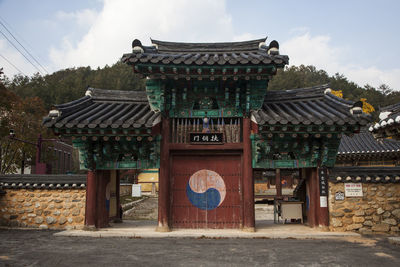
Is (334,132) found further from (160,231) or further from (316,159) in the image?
(160,231)

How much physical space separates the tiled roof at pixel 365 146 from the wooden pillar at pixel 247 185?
48.2ft

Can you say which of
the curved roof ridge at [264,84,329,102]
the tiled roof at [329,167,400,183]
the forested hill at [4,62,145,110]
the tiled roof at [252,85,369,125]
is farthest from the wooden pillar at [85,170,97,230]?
the forested hill at [4,62,145,110]

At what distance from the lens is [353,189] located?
423 inches

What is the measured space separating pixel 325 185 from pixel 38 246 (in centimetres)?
930

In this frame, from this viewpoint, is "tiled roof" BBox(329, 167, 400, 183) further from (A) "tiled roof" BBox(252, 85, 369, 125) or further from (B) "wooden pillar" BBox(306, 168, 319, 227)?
(A) "tiled roof" BBox(252, 85, 369, 125)

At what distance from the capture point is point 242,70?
33.0 ft

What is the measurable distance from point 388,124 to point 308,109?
11.8ft

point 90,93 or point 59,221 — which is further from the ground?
point 90,93

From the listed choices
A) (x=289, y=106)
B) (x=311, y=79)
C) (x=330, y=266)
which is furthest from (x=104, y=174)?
(x=311, y=79)

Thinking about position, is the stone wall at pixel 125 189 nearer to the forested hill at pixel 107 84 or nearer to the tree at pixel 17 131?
the tree at pixel 17 131

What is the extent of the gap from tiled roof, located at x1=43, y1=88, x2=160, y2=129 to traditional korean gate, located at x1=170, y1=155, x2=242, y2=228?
86.9 inches

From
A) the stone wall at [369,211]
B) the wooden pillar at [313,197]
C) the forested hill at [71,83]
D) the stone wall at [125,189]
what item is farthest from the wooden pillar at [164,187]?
the forested hill at [71,83]

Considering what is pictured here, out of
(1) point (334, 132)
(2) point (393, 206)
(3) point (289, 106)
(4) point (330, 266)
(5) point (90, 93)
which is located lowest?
(4) point (330, 266)

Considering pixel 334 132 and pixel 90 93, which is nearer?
pixel 334 132
